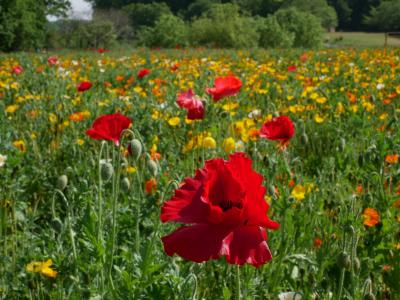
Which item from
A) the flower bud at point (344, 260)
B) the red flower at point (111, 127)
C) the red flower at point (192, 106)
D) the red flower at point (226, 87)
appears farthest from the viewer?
the red flower at point (226, 87)

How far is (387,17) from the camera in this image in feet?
202

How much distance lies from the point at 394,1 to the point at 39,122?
66.4 m

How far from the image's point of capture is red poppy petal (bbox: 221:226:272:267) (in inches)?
33.1

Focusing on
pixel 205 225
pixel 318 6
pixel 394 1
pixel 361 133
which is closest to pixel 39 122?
pixel 361 133

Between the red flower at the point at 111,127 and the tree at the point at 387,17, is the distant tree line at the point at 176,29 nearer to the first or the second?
the red flower at the point at 111,127

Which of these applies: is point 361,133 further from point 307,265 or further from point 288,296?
point 288,296

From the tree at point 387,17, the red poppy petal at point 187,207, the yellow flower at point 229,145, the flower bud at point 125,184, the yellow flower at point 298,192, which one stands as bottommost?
the yellow flower at point 298,192

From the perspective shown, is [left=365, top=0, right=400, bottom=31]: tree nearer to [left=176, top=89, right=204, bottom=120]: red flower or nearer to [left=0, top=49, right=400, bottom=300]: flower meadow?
[left=0, top=49, right=400, bottom=300]: flower meadow

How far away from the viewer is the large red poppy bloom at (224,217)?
84cm

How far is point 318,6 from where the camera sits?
198 ft

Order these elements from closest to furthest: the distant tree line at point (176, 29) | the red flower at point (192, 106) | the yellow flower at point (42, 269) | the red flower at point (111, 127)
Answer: the yellow flower at point (42, 269)
the red flower at point (111, 127)
the red flower at point (192, 106)
the distant tree line at point (176, 29)

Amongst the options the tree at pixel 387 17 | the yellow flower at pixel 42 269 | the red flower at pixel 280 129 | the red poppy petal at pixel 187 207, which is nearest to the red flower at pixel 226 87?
the red flower at pixel 280 129

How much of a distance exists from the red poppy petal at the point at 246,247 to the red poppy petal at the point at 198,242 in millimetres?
14

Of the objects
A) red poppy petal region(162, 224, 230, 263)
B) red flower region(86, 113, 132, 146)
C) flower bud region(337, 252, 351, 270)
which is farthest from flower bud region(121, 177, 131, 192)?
red poppy petal region(162, 224, 230, 263)
